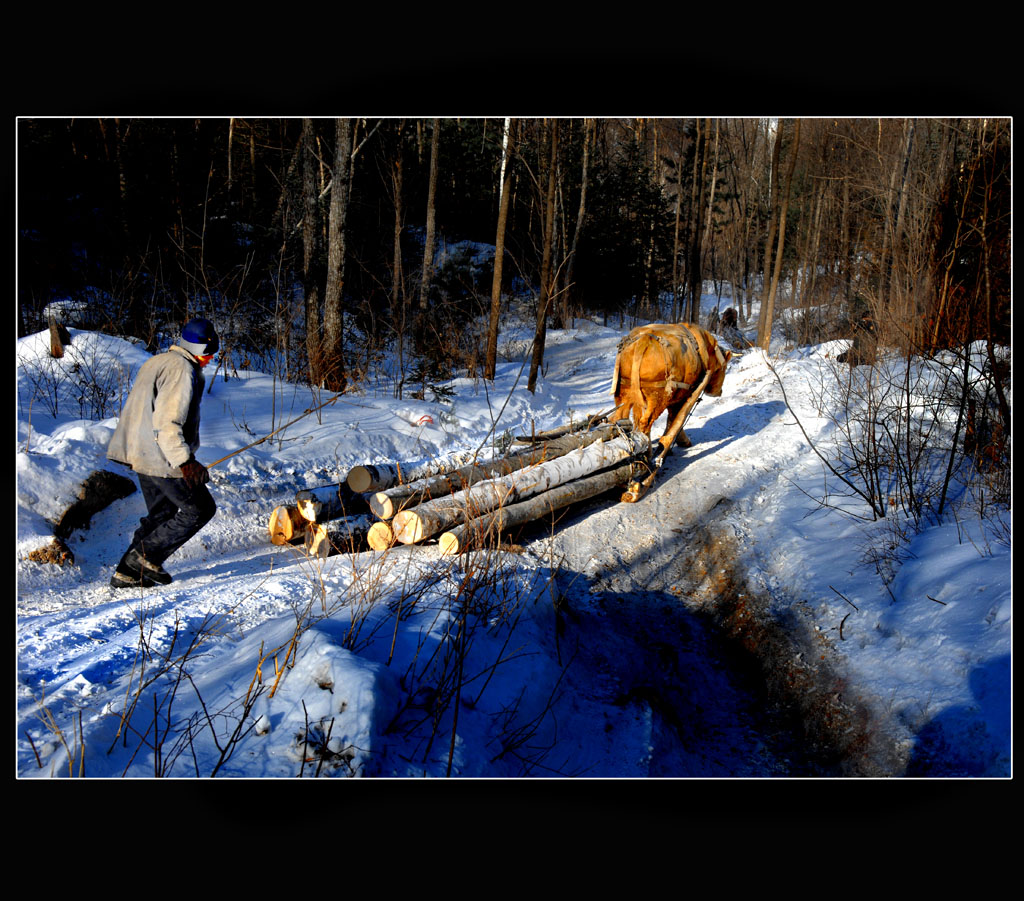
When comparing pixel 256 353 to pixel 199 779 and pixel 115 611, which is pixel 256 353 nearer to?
pixel 115 611

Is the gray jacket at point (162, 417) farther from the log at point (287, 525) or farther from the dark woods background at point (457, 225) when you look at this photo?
the dark woods background at point (457, 225)

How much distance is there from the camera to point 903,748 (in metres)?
3.30

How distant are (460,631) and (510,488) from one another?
2.26 metres

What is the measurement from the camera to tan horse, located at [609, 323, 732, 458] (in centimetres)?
735

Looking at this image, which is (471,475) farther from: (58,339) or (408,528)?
(58,339)

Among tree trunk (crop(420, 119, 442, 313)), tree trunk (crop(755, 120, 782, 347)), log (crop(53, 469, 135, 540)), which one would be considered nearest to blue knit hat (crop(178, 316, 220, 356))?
log (crop(53, 469, 135, 540))

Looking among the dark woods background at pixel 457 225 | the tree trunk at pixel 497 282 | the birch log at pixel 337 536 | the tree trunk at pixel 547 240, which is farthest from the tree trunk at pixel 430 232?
the birch log at pixel 337 536

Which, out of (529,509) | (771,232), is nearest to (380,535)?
(529,509)

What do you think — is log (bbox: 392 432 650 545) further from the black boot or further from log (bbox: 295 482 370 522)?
the black boot

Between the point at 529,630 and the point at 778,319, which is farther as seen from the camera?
the point at 778,319

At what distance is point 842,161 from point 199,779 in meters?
10.1

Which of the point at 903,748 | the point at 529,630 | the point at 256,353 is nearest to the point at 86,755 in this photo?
the point at 529,630

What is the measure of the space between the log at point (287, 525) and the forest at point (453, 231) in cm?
261

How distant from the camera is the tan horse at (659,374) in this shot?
7.35m
